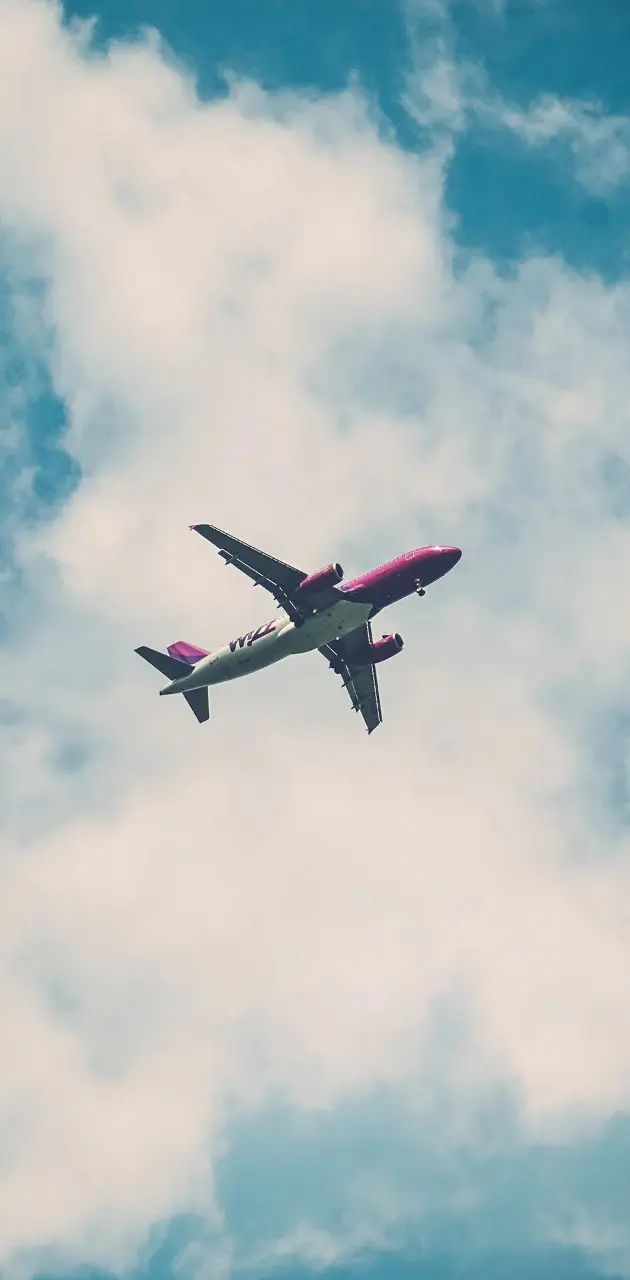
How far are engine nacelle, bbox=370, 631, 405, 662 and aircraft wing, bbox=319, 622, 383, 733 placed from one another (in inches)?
35.0

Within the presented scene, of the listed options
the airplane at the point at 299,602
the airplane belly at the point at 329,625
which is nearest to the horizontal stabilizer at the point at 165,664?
the airplane at the point at 299,602

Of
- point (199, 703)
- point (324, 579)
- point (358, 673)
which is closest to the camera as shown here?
point (324, 579)

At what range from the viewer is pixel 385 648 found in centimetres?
12050

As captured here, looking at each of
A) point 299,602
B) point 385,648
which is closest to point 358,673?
point 385,648

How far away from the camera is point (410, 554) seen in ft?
359

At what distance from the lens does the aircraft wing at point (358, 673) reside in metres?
121

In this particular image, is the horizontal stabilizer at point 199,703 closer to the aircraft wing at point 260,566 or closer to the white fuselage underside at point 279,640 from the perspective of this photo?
the white fuselage underside at point 279,640

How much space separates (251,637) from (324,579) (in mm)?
9010

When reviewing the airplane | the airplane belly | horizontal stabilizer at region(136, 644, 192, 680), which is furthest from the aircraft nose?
horizontal stabilizer at region(136, 644, 192, 680)

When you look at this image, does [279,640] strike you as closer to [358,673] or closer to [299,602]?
[299,602]

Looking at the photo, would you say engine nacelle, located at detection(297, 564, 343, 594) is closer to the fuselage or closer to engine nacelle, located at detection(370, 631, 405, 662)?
the fuselage

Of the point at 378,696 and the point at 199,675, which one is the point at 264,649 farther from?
the point at 378,696

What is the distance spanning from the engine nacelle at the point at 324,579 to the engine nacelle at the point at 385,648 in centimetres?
1420

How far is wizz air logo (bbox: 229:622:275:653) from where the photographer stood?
366 ft
